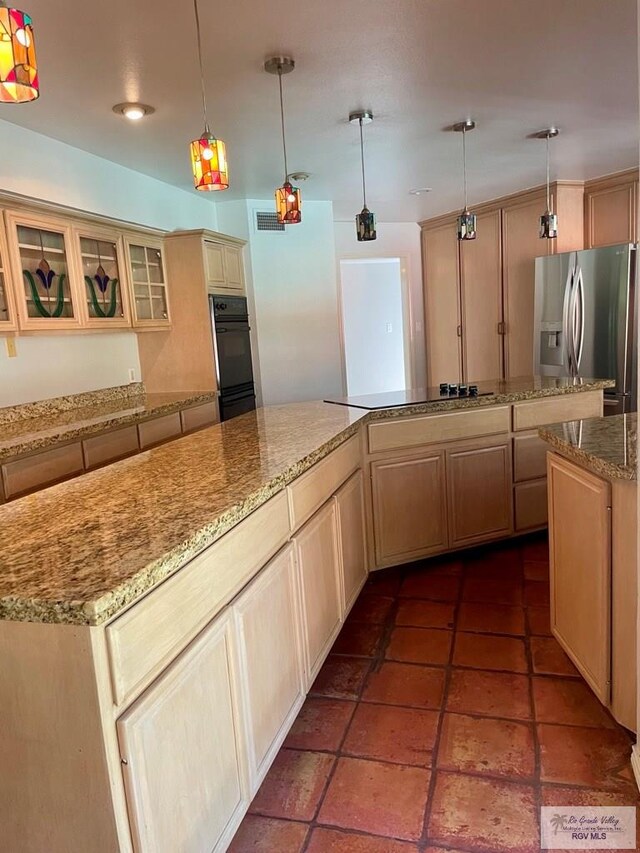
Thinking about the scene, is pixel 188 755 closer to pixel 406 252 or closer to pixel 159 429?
pixel 159 429

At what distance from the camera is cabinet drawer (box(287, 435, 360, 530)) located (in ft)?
5.88

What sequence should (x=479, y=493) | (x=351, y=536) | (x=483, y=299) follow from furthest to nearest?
(x=483, y=299) < (x=479, y=493) < (x=351, y=536)

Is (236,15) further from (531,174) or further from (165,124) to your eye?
(531,174)

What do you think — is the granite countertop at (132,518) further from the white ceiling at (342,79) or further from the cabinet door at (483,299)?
the cabinet door at (483,299)

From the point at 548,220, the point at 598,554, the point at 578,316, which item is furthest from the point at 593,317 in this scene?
the point at 598,554

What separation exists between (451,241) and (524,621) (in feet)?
14.3

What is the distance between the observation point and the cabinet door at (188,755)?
1.00 meters

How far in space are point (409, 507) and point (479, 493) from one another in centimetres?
44

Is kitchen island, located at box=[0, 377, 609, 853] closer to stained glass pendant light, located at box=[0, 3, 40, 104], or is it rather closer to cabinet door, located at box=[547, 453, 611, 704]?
cabinet door, located at box=[547, 453, 611, 704]

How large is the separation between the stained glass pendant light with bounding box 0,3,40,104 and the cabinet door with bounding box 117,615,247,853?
1206 millimetres

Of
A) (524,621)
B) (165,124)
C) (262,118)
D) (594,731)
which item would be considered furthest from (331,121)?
(594,731)

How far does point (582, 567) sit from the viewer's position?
1.83 metres

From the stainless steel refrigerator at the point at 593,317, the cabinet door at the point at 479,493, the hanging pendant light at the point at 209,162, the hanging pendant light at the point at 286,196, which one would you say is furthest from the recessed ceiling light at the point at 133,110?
the stainless steel refrigerator at the point at 593,317

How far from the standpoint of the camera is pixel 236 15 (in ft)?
6.84
